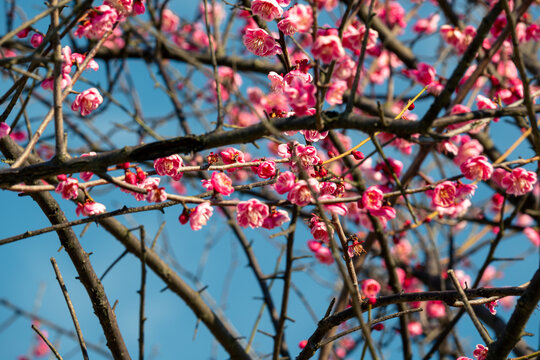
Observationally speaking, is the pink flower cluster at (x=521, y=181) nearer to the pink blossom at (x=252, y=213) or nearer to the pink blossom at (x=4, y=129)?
the pink blossom at (x=252, y=213)

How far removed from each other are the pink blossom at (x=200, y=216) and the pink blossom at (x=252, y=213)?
4.1 inches

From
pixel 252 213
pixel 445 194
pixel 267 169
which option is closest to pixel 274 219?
pixel 252 213

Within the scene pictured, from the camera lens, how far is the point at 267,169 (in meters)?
1.70

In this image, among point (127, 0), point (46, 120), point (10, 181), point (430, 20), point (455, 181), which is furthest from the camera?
point (430, 20)

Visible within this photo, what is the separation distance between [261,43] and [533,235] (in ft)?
12.1

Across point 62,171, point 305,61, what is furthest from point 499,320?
point 62,171

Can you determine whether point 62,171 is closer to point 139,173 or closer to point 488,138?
point 139,173

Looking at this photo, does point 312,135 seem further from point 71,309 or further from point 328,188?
point 71,309

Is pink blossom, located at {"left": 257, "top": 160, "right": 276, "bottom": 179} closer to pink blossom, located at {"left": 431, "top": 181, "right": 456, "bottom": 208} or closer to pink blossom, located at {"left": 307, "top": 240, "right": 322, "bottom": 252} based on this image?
pink blossom, located at {"left": 431, "top": 181, "right": 456, "bottom": 208}

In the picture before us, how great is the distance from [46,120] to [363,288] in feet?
7.72

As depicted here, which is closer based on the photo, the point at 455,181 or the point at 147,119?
the point at 455,181

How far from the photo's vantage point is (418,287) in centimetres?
527

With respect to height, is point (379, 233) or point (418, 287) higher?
point (418, 287)

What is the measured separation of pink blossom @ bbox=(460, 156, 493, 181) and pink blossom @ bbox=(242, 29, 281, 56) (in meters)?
0.82
